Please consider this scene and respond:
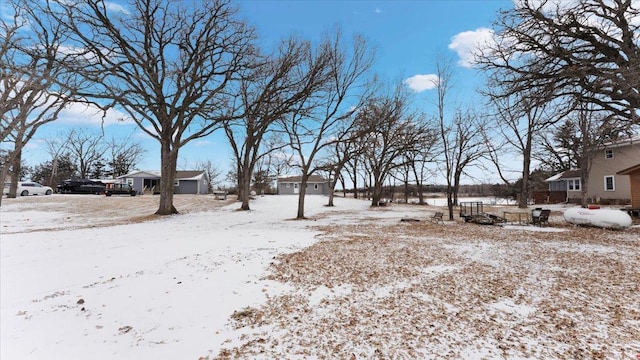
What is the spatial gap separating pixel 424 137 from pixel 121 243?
69.7 feet

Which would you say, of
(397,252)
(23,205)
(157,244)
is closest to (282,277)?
(397,252)

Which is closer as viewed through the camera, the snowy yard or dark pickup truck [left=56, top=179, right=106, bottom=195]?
the snowy yard

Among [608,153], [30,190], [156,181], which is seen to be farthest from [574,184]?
[30,190]

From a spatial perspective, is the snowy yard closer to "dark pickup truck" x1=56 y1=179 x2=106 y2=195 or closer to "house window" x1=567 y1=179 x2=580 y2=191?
"house window" x1=567 y1=179 x2=580 y2=191

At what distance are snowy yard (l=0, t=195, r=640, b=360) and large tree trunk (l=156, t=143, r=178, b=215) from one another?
851 centimetres

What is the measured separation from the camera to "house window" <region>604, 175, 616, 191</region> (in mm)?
26986

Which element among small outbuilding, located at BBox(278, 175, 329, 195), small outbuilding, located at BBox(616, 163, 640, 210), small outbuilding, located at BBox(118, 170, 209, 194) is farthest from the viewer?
small outbuilding, located at BBox(278, 175, 329, 195)

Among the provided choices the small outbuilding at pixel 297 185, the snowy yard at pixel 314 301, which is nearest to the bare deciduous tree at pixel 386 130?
the snowy yard at pixel 314 301

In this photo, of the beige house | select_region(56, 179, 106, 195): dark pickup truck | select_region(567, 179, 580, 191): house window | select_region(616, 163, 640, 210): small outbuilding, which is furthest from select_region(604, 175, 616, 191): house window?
select_region(56, 179, 106, 195): dark pickup truck

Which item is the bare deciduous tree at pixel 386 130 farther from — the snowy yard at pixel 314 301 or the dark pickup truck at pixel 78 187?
the dark pickup truck at pixel 78 187

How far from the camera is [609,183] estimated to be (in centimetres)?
2738

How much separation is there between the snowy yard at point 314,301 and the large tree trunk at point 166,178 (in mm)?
8510

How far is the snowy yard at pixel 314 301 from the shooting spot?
137 inches

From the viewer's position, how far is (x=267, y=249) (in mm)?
8070
